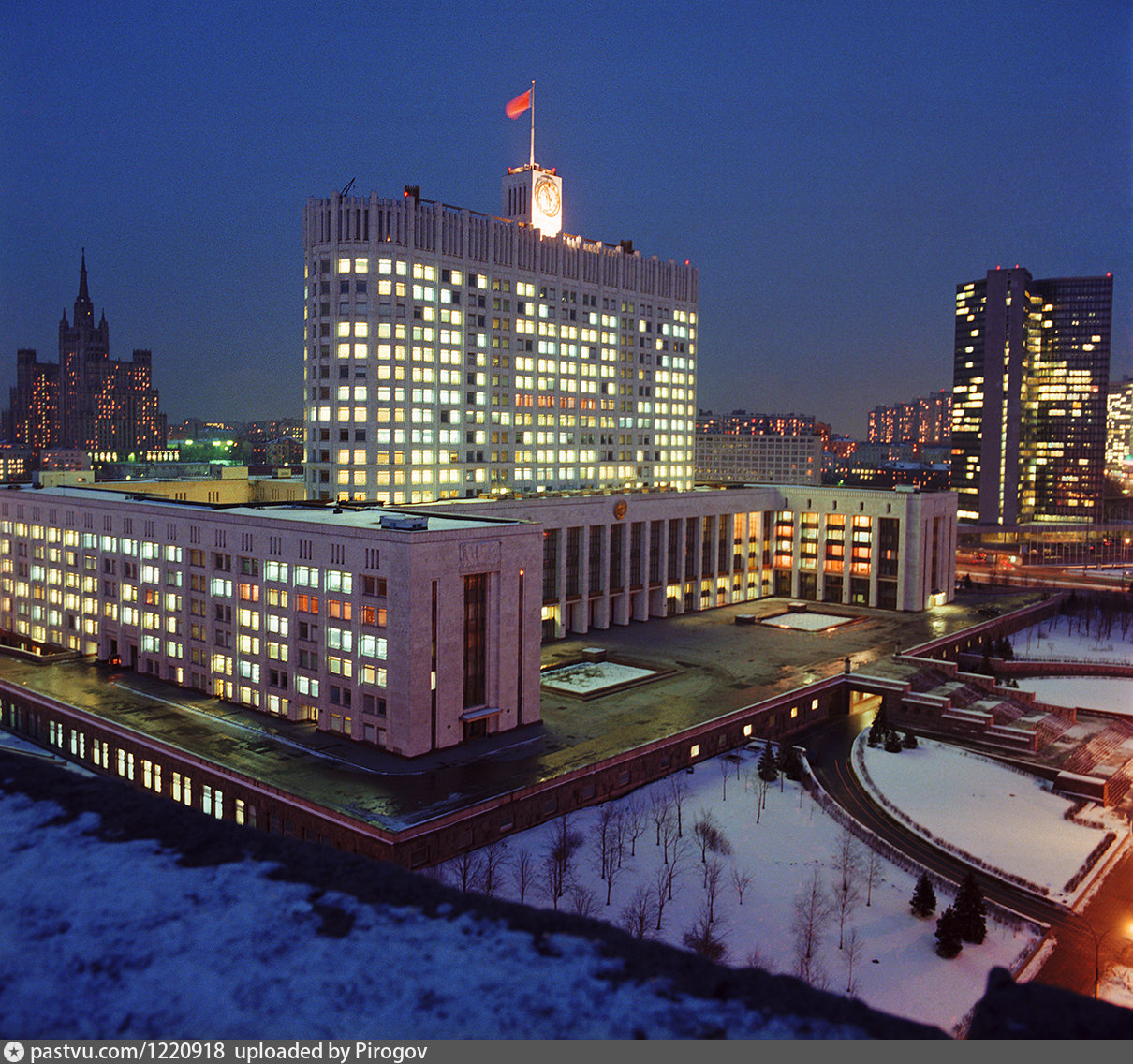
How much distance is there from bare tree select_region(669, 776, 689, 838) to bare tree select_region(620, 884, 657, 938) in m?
8.16

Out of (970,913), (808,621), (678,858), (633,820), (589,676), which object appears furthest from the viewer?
(808,621)

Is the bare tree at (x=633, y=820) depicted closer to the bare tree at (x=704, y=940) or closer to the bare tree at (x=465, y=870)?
the bare tree at (x=704, y=940)

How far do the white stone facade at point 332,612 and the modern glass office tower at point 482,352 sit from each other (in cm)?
3100

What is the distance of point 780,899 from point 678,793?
46.9 feet

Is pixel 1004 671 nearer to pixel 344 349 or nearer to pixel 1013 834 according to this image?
pixel 1013 834

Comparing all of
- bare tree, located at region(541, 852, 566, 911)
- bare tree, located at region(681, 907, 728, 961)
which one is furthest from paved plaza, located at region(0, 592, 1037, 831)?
bare tree, located at region(681, 907, 728, 961)

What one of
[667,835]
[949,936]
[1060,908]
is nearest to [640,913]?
[667,835]

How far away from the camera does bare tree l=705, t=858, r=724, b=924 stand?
47.4 metres

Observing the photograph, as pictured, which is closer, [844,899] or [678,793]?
[844,899]

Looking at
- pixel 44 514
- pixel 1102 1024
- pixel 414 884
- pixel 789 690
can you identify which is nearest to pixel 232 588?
pixel 44 514

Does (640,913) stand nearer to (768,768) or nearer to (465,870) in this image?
(465,870)

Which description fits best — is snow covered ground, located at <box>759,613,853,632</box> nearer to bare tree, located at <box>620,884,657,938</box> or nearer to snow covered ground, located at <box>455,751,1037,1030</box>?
snow covered ground, located at <box>455,751,1037,1030</box>

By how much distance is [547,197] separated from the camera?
134 m

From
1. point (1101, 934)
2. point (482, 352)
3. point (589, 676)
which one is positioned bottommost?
point (1101, 934)
